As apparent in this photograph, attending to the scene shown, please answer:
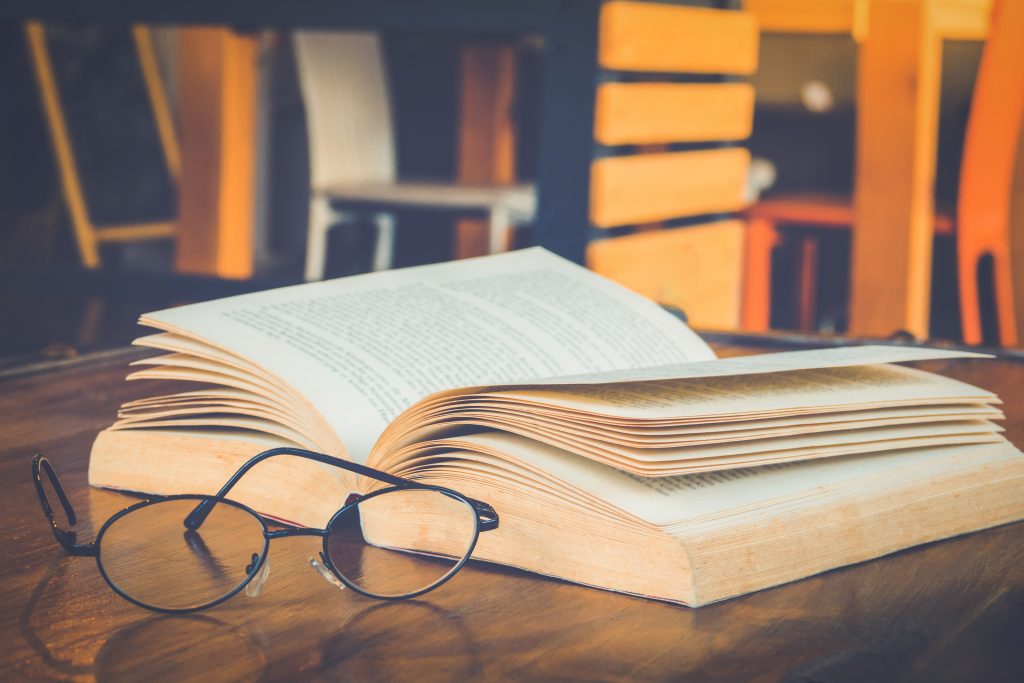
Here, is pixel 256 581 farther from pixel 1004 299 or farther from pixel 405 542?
pixel 1004 299

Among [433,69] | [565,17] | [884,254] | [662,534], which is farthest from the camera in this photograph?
[433,69]

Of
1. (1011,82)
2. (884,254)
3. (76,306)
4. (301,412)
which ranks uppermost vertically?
(1011,82)

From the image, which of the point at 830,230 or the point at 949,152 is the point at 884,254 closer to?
the point at 830,230

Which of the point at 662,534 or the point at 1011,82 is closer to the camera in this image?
the point at 662,534

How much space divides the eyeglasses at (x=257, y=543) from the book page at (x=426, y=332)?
46 millimetres

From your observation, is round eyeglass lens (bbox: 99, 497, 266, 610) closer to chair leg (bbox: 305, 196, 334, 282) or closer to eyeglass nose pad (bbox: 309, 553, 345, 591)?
eyeglass nose pad (bbox: 309, 553, 345, 591)

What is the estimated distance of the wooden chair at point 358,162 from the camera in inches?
105

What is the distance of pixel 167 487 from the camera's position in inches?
20.0

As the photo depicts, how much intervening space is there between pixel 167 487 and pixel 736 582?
0.83 feet

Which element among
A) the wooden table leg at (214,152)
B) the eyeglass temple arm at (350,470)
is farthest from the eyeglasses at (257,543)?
the wooden table leg at (214,152)

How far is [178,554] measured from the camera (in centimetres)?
43

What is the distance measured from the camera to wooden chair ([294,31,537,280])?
2676 millimetres

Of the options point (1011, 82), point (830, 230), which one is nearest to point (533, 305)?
point (1011, 82)

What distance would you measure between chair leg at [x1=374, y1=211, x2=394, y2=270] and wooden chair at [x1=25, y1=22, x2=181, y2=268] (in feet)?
1.83
